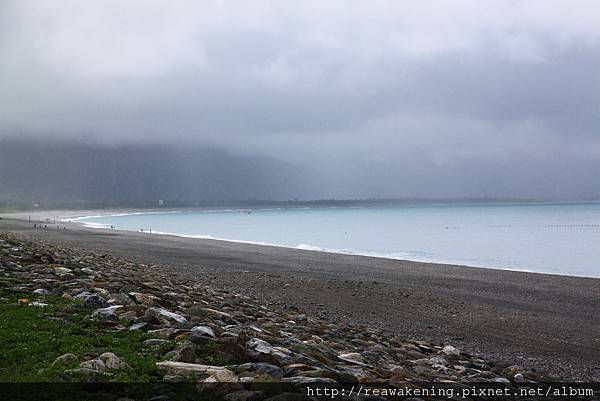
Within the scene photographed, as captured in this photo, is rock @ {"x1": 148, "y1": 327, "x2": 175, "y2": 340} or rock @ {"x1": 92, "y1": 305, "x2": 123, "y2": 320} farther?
rock @ {"x1": 92, "y1": 305, "x2": 123, "y2": 320}

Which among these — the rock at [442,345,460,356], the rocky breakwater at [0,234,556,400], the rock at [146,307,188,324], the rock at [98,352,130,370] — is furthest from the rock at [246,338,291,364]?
the rock at [442,345,460,356]

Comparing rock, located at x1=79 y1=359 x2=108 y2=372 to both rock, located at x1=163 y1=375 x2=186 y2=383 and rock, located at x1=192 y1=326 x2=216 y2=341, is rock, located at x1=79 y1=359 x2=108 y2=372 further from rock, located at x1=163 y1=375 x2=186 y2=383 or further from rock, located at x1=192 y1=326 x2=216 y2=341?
rock, located at x1=192 y1=326 x2=216 y2=341

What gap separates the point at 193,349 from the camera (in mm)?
7578

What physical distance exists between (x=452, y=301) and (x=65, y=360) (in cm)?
1733

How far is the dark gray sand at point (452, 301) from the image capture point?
14263mm

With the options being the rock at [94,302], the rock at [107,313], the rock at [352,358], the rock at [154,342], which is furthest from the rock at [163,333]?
the rock at [352,358]

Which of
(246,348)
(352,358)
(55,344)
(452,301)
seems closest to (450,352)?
(352,358)

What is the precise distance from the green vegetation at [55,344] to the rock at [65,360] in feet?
0.28

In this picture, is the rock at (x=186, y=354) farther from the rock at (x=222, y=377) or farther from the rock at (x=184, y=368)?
the rock at (x=222, y=377)

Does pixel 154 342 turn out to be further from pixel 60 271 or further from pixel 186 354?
pixel 60 271

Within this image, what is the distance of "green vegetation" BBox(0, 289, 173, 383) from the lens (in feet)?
21.6

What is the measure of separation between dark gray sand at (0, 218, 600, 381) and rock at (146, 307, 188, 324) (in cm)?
733

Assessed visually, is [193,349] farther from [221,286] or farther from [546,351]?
[221,286]

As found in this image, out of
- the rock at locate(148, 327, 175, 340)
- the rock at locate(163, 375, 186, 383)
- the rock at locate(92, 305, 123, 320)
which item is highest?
the rock at locate(92, 305, 123, 320)
